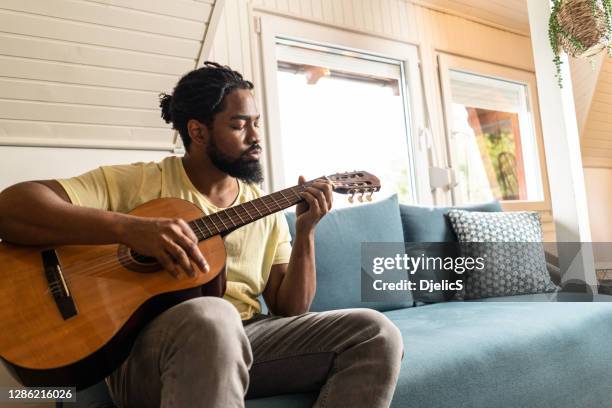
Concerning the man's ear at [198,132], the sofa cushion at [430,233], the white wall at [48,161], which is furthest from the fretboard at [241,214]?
the sofa cushion at [430,233]

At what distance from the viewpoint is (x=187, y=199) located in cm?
143

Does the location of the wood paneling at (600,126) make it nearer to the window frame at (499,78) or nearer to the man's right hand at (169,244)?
the window frame at (499,78)

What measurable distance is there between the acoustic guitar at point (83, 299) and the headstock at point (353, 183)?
347 mm

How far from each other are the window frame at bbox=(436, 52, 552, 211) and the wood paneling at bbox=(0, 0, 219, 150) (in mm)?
1895

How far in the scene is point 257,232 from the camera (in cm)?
149

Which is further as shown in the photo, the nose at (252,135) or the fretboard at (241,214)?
the nose at (252,135)

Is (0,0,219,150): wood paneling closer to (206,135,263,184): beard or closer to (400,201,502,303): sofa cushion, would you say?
(206,135,263,184): beard

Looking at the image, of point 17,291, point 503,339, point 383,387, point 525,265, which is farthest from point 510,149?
point 17,291

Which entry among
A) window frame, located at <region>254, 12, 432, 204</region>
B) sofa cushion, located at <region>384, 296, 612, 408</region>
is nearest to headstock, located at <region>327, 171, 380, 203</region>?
sofa cushion, located at <region>384, 296, 612, 408</region>

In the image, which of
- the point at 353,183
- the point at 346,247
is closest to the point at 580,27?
the point at 346,247

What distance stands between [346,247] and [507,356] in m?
0.72

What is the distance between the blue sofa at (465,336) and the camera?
4.53 ft

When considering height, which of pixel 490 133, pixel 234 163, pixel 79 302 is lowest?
pixel 79 302

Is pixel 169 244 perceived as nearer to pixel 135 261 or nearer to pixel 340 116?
pixel 135 261
